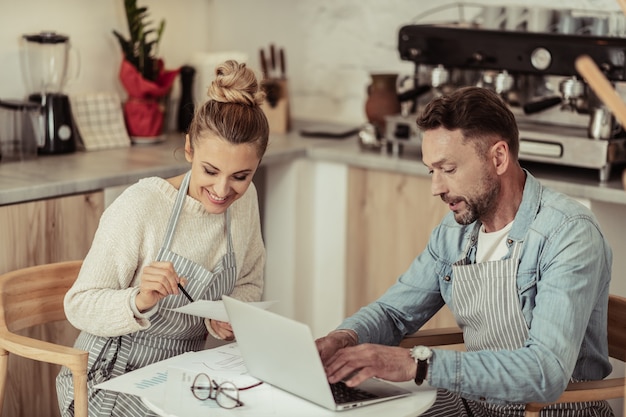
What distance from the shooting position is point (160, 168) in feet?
10.1

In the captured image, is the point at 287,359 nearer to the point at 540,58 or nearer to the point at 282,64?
the point at 540,58

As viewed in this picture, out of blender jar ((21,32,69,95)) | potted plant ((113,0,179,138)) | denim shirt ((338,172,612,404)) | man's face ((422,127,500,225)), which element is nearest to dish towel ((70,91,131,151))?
potted plant ((113,0,179,138))

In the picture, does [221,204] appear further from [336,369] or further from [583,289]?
[583,289]

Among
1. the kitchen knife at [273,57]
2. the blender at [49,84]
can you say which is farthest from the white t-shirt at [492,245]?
the kitchen knife at [273,57]

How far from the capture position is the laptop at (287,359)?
68.4 inches

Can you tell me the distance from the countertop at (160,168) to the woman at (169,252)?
270mm

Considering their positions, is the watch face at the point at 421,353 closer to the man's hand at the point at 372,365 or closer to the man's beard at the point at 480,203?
the man's hand at the point at 372,365

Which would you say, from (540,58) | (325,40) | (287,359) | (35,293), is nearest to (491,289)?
(287,359)

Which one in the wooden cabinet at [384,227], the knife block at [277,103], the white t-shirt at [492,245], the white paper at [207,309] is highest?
the knife block at [277,103]

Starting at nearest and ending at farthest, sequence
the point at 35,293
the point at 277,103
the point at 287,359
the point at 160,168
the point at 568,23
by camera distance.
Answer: the point at 287,359 → the point at 35,293 → the point at 160,168 → the point at 568,23 → the point at 277,103

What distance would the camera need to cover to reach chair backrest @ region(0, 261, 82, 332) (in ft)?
7.69

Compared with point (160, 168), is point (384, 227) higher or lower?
lower

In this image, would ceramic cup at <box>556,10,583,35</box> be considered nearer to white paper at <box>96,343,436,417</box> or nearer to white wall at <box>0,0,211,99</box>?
white wall at <box>0,0,211,99</box>

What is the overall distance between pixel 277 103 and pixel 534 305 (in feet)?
6.43
